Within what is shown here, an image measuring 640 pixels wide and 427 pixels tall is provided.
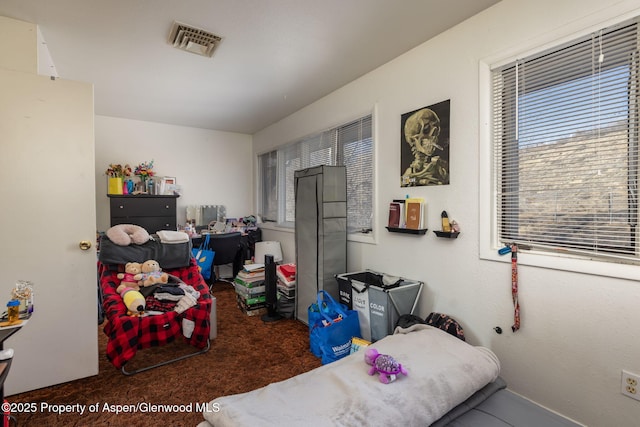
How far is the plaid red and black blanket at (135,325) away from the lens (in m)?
1.98

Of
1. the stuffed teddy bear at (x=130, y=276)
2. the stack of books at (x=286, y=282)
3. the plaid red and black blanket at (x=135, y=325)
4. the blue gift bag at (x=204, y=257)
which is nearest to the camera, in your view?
the plaid red and black blanket at (x=135, y=325)

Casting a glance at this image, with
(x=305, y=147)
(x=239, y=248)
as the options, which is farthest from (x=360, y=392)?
(x=239, y=248)

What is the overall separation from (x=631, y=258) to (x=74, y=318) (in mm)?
3277

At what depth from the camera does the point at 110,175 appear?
155 inches

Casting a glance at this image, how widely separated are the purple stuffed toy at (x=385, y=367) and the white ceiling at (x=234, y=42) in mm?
1992

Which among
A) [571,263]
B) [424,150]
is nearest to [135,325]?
[424,150]

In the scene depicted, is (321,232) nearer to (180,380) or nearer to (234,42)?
(180,380)

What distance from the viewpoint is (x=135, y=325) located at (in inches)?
79.9

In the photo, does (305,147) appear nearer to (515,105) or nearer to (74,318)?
(515,105)

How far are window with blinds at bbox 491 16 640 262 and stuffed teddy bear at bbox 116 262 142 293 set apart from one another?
2.76m

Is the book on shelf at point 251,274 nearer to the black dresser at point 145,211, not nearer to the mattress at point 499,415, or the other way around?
the black dresser at point 145,211

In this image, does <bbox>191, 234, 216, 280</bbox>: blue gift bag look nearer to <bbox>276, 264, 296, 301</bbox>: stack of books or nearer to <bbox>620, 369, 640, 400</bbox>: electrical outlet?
<bbox>276, 264, 296, 301</bbox>: stack of books

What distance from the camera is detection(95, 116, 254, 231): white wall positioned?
4020mm

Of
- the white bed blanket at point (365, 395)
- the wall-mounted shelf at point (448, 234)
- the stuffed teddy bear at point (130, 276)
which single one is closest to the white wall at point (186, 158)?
the stuffed teddy bear at point (130, 276)
